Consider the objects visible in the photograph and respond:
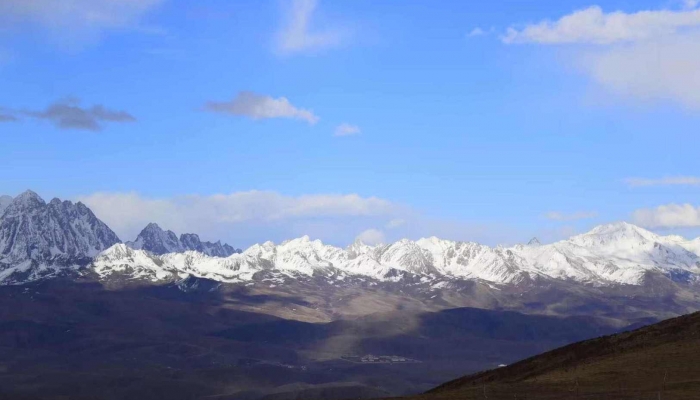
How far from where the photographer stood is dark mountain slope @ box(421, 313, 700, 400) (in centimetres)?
12556

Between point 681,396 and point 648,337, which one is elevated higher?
point 648,337

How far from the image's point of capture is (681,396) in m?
115

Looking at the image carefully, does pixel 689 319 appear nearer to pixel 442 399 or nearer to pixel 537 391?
pixel 537 391

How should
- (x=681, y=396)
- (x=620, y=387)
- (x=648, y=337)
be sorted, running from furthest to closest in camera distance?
(x=648, y=337), (x=620, y=387), (x=681, y=396)

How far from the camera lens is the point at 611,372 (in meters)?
138

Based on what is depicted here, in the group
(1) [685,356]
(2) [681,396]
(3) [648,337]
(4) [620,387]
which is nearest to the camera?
(2) [681,396]

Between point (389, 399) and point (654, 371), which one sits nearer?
point (654, 371)

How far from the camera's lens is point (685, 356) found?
5477 inches

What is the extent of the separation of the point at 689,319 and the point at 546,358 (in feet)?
85.7

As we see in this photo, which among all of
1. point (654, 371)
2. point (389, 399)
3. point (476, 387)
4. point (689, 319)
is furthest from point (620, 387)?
point (689, 319)

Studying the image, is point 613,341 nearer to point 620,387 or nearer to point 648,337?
point 648,337

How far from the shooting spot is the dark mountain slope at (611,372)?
12556cm

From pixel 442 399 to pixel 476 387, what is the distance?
15720 millimetres

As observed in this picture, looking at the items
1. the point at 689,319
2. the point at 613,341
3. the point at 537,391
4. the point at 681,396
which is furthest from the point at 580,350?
the point at 681,396
